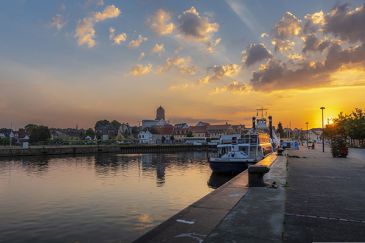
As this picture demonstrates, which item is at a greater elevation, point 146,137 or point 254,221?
point 146,137

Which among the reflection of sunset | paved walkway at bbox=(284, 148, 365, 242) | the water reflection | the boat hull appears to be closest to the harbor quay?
paved walkway at bbox=(284, 148, 365, 242)

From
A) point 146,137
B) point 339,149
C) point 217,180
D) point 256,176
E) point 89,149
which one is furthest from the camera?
point 146,137

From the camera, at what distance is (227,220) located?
33.3ft

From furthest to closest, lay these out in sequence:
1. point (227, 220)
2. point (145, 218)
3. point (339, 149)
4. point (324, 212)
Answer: point (339, 149), point (145, 218), point (324, 212), point (227, 220)

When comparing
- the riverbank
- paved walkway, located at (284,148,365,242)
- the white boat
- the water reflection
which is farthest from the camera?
the riverbank

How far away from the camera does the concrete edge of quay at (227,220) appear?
853cm

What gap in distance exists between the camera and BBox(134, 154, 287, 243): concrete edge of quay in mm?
8531

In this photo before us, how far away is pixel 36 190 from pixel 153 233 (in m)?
26.1

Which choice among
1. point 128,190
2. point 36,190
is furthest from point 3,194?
point 128,190

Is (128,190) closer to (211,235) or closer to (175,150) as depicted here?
(211,235)

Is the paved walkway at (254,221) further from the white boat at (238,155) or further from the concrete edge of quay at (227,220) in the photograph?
the white boat at (238,155)

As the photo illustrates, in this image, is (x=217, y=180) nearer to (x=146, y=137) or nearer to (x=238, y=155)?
(x=238, y=155)

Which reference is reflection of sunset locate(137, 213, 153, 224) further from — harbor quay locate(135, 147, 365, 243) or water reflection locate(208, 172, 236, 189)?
water reflection locate(208, 172, 236, 189)

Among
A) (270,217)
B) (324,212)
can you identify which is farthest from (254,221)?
(324,212)
